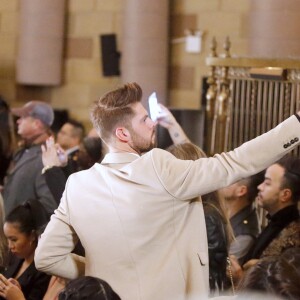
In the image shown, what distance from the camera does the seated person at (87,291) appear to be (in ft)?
8.64

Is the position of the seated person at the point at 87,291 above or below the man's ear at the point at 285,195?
above

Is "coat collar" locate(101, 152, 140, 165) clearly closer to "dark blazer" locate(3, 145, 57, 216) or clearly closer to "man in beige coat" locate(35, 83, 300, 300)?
"man in beige coat" locate(35, 83, 300, 300)

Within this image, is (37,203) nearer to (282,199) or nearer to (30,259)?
(30,259)

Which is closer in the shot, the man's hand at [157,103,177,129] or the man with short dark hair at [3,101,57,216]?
the man's hand at [157,103,177,129]

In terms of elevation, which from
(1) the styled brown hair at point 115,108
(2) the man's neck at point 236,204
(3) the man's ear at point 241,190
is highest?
(1) the styled brown hair at point 115,108

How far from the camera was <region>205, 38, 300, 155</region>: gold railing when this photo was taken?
5441mm

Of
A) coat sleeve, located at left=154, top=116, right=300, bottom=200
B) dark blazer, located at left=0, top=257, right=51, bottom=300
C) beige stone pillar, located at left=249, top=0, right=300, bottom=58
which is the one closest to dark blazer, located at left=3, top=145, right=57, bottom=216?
dark blazer, located at left=0, top=257, right=51, bottom=300

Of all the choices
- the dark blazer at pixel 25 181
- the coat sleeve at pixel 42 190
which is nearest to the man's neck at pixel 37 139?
the dark blazer at pixel 25 181

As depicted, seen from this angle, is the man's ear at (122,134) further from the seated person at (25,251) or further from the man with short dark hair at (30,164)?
the man with short dark hair at (30,164)

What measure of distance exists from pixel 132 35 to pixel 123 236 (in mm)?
5594

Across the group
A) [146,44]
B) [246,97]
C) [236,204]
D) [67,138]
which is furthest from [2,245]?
[146,44]

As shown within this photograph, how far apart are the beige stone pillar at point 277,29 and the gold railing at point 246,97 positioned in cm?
173

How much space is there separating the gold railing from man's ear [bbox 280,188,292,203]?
1.12 meters

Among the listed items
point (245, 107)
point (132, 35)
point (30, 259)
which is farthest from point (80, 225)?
point (132, 35)
